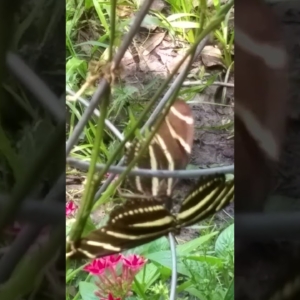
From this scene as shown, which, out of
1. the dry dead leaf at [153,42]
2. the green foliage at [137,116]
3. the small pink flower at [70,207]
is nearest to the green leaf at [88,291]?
the green foliage at [137,116]

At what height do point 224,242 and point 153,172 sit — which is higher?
point 153,172

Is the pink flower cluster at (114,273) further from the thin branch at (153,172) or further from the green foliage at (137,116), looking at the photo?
the thin branch at (153,172)

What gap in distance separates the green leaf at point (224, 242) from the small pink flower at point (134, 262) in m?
0.12

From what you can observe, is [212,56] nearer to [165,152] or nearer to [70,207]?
[165,152]

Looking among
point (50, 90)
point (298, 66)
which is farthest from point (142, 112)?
point (298, 66)

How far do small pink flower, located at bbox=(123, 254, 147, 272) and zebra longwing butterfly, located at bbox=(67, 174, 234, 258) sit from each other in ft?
0.06

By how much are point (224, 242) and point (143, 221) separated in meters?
0.14

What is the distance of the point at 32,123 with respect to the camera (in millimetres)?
770

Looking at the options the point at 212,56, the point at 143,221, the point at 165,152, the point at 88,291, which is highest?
the point at 212,56

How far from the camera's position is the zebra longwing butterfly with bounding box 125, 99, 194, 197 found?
0.75 m

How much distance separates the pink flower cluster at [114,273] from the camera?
2.50 ft

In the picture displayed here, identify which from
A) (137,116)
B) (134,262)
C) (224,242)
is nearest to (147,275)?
(134,262)

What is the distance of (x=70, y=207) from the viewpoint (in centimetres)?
76

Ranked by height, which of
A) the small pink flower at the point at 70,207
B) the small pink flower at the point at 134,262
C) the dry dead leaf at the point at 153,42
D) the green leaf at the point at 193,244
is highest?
the dry dead leaf at the point at 153,42
